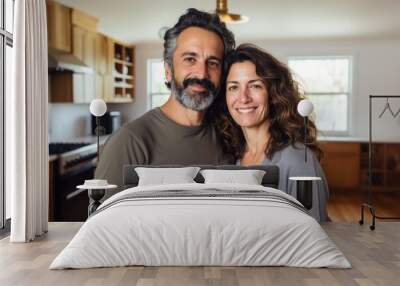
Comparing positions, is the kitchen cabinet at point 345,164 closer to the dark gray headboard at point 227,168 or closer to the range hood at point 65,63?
the dark gray headboard at point 227,168

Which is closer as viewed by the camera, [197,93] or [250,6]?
[197,93]

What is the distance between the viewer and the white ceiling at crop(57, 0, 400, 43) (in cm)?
613

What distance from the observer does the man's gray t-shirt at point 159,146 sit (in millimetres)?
5512

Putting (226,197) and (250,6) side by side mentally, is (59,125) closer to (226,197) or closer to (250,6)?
(250,6)

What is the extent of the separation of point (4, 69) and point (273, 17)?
298cm

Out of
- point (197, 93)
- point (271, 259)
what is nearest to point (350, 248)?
point (271, 259)

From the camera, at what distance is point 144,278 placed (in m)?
3.63

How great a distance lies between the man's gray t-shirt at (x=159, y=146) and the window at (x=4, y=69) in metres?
0.87

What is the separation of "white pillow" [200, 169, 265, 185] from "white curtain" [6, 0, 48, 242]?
1.45 meters

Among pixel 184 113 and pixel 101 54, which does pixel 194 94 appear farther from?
pixel 101 54

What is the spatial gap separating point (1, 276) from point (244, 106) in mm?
2650

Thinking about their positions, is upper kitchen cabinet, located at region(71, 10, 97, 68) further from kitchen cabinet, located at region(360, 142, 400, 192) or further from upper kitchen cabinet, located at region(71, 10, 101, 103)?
kitchen cabinet, located at region(360, 142, 400, 192)

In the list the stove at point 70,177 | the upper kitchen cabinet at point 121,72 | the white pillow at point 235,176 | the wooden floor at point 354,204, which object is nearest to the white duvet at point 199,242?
the white pillow at point 235,176

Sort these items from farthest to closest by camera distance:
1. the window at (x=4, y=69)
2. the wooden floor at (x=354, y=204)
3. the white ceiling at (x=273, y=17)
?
the wooden floor at (x=354, y=204)
the white ceiling at (x=273, y=17)
the window at (x=4, y=69)
